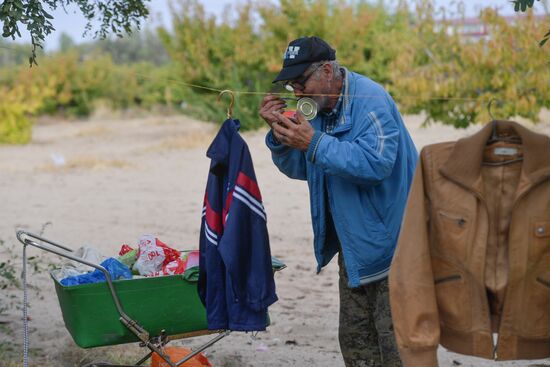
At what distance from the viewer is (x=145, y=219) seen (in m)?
11.1

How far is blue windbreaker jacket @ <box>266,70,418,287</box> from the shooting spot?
12.3ft

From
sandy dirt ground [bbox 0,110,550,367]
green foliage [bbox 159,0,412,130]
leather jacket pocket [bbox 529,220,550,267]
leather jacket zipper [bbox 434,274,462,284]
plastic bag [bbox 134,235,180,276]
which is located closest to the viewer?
leather jacket pocket [bbox 529,220,550,267]

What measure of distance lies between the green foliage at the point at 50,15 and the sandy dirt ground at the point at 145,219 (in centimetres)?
214

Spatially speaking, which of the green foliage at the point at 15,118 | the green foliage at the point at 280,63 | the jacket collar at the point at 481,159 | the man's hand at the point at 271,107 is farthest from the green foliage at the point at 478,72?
the green foliage at the point at 15,118

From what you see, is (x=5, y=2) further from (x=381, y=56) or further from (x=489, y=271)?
(x=381, y=56)

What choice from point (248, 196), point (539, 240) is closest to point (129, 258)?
point (248, 196)

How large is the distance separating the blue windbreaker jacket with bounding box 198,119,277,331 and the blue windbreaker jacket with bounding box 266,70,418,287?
0.30 metres

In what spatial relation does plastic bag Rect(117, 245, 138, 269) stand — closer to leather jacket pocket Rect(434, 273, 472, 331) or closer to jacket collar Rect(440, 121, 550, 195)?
leather jacket pocket Rect(434, 273, 472, 331)

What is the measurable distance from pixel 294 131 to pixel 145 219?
24.9 feet

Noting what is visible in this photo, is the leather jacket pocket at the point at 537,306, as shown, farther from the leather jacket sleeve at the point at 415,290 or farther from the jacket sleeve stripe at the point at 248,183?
the jacket sleeve stripe at the point at 248,183

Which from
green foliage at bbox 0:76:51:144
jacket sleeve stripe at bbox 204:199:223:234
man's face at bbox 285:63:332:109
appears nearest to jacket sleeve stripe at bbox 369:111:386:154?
man's face at bbox 285:63:332:109

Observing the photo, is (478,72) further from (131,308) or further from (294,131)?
(131,308)

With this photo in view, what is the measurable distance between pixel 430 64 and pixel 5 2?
1099 cm

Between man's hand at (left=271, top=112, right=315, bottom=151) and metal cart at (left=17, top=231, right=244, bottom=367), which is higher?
man's hand at (left=271, top=112, right=315, bottom=151)
